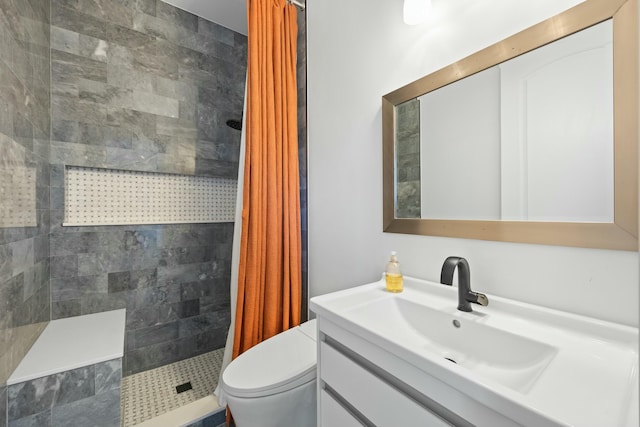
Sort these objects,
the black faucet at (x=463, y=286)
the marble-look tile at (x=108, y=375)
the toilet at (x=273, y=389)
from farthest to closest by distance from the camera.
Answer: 1. the marble-look tile at (x=108, y=375)
2. the toilet at (x=273, y=389)
3. the black faucet at (x=463, y=286)

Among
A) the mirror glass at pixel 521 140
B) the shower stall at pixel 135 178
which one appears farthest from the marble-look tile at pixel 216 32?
the mirror glass at pixel 521 140

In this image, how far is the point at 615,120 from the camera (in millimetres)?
722

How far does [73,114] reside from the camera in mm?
1729

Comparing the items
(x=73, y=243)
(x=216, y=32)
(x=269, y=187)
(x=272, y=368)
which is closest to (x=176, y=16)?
(x=216, y=32)

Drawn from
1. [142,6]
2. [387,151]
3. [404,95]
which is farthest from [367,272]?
[142,6]

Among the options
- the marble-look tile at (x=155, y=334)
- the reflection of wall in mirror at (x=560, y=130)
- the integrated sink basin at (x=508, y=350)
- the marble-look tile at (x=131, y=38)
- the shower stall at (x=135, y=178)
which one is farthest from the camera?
the marble-look tile at (x=155, y=334)

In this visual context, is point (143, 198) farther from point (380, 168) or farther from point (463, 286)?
point (463, 286)

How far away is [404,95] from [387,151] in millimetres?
251

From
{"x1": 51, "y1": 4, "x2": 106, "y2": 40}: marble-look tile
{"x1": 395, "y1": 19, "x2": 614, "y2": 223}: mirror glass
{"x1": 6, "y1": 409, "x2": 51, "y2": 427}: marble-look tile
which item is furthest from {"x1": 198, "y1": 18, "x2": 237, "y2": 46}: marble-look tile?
{"x1": 6, "y1": 409, "x2": 51, "y2": 427}: marble-look tile

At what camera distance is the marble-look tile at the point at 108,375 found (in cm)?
117

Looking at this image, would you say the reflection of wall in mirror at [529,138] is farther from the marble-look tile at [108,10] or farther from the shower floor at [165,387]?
the marble-look tile at [108,10]

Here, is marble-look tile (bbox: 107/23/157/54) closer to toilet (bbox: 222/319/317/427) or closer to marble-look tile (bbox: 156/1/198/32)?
marble-look tile (bbox: 156/1/198/32)

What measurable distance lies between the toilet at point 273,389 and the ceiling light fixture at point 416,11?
4.81 ft

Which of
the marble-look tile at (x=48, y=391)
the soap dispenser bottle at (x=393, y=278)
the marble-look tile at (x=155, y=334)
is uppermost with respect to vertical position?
the soap dispenser bottle at (x=393, y=278)
